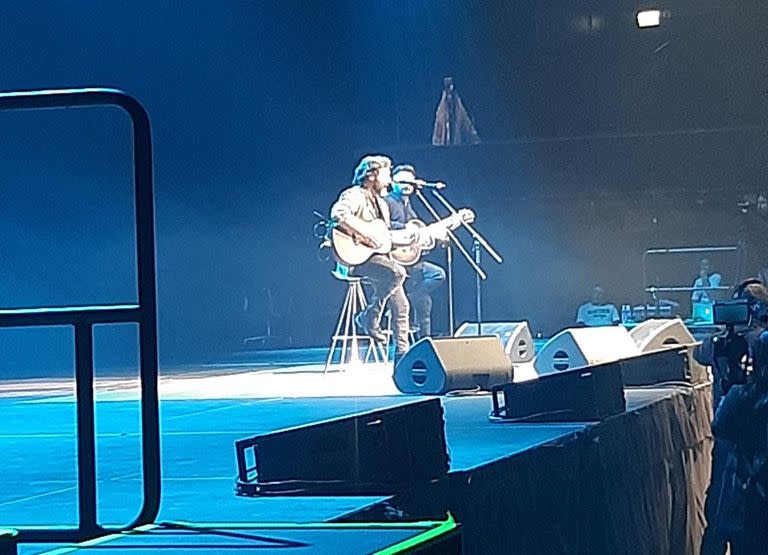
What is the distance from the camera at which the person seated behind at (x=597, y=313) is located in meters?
13.2

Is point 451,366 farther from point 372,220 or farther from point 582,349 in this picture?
point 372,220

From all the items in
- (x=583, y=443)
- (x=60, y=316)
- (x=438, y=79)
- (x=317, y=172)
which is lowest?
(x=583, y=443)

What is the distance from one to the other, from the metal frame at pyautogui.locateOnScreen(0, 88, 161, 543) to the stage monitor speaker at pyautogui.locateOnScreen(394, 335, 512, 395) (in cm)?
418

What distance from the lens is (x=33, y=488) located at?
3537 mm

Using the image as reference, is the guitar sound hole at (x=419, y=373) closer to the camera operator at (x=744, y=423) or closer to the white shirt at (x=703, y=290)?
the camera operator at (x=744, y=423)

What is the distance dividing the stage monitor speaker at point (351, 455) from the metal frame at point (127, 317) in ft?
2.47

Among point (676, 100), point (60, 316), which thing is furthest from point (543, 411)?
point (676, 100)

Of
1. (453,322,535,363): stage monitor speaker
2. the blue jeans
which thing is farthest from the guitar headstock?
(453,322,535,363): stage monitor speaker

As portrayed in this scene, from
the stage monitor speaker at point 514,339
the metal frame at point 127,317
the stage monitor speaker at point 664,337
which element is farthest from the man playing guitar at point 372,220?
the metal frame at point 127,317

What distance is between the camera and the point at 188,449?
437 centimetres

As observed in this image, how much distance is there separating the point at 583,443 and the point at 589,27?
1015cm

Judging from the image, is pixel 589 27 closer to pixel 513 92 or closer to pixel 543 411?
pixel 513 92

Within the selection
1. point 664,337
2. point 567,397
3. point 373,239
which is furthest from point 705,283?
point 567,397

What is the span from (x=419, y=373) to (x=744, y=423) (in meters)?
2.06
